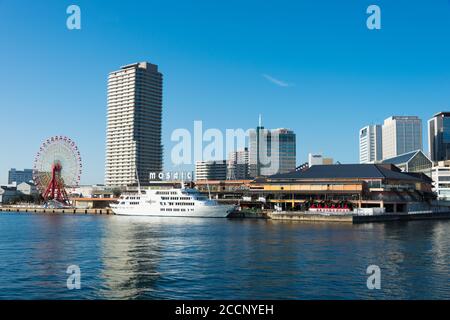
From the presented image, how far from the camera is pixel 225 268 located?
110ft

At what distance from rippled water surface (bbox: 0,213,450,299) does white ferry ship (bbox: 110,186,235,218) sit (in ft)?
182

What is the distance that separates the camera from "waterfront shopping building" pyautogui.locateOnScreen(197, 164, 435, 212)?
104m

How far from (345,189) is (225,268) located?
76644mm

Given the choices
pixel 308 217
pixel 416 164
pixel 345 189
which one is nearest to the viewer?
pixel 308 217

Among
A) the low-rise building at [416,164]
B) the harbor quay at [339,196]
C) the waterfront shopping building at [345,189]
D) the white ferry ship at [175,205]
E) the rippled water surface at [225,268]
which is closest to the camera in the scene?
the rippled water surface at [225,268]

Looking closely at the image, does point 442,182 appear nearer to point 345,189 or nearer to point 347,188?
point 347,188

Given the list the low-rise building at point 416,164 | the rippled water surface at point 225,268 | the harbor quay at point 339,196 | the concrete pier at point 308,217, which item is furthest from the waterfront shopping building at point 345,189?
the low-rise building at point 416,164

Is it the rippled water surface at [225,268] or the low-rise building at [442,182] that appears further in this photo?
the low-rise building at [442,182]

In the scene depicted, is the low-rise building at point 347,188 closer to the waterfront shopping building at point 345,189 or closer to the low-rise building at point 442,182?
the waterfront shopping building at point 345,189

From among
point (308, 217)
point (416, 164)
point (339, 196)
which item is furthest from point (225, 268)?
point (416, 164)

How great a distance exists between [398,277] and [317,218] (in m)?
60.0

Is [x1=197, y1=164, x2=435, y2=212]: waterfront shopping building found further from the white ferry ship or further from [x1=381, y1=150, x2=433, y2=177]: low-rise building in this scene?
[x1=381, y1=150, x2=433, y2=177]: low-rise building

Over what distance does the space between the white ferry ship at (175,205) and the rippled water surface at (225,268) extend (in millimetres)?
55591

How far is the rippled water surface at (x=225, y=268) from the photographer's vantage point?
26.2 meters
